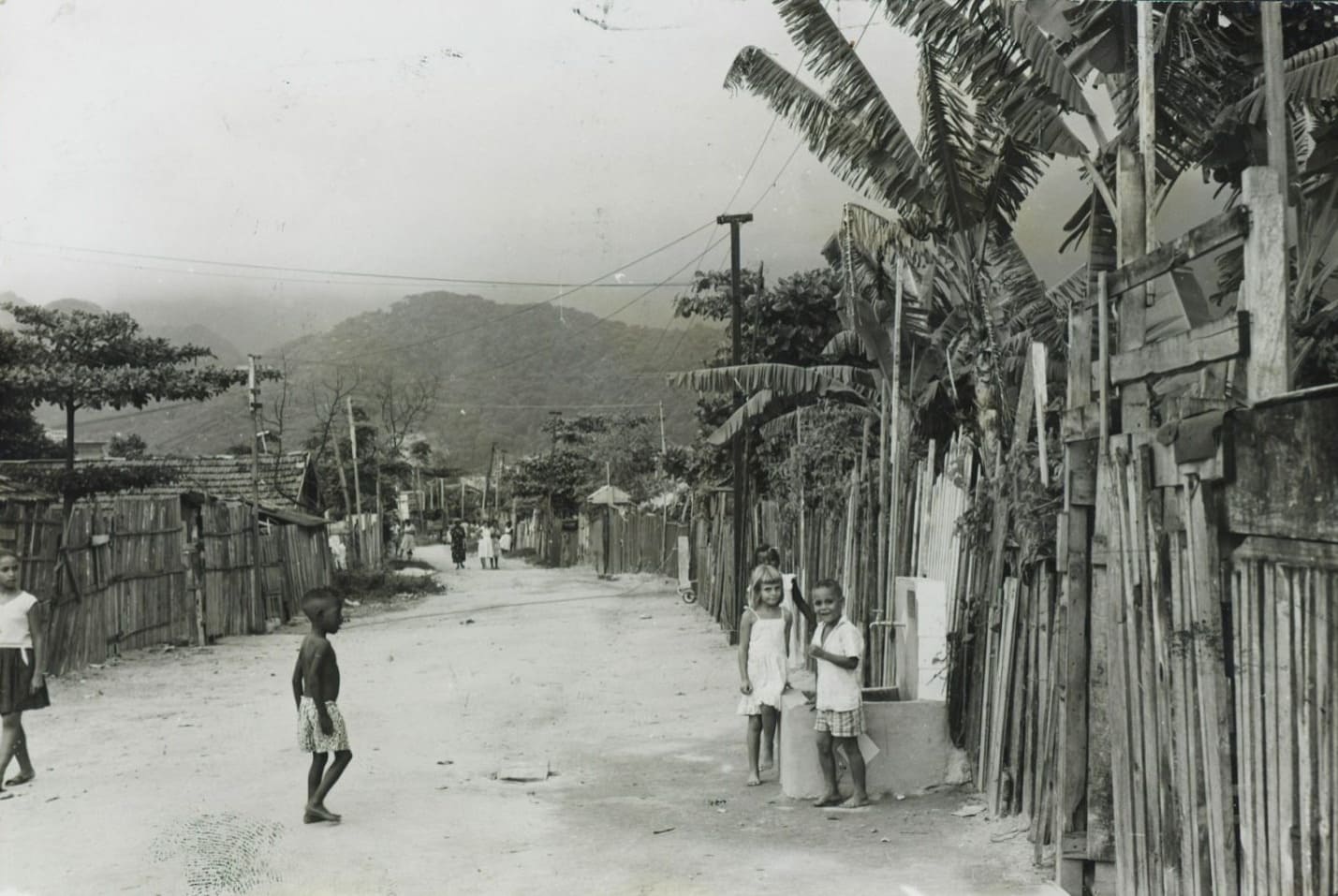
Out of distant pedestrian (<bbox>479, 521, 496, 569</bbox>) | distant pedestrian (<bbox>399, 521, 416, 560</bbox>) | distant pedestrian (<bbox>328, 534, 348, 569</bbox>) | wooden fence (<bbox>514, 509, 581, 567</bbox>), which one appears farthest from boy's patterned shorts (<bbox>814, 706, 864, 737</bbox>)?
wooden fence (<bbox>514, 509, 581, 567</bbox>)

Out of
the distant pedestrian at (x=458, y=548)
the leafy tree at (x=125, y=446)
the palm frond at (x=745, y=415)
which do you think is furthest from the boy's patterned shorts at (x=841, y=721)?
the leafy tree at (x=125, y=446)

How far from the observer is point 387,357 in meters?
104

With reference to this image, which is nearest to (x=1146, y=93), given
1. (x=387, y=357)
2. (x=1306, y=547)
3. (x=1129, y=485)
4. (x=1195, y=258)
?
(x=1195, y=258)

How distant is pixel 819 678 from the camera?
7.54m

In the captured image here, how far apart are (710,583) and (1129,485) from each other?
16103mm

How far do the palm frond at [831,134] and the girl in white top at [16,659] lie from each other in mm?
7473

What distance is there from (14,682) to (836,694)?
543 cm

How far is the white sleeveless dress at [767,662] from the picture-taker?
835 cm

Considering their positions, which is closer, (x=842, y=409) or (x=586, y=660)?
(x=586, y=660)

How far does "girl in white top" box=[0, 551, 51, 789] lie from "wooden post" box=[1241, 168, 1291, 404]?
7487 millimetres

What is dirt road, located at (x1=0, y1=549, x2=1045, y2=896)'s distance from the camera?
20.2 feet

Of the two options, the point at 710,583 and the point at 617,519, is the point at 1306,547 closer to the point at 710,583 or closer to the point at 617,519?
the point at 710,583

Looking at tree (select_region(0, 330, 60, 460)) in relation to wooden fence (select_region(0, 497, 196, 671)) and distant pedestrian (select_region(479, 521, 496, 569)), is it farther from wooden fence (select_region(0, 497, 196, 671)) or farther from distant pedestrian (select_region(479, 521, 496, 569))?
distant pedestrian (select_region(479, 521, 496, 569))

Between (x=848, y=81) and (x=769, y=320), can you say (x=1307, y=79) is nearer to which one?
(x=848, y=81)
